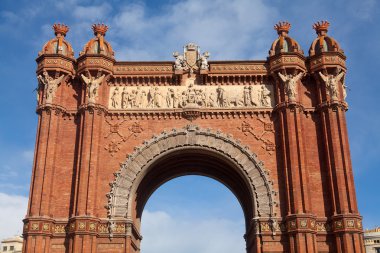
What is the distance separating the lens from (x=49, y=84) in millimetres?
21500

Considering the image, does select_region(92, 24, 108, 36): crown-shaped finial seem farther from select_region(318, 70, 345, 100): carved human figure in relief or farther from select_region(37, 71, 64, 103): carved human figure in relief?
select_region(318, 70, 345, 100): carved human figure in relief

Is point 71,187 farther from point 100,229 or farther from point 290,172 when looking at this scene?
point 290,172

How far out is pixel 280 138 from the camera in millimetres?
21047

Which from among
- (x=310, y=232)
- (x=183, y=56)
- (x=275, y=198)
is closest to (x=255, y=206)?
(x=275, y=198)

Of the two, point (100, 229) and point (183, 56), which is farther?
point (183, 56)

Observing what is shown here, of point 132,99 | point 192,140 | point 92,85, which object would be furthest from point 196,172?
point 92,85

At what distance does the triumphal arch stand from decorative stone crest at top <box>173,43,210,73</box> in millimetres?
50

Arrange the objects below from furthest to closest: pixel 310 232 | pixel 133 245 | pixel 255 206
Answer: pixel 133 245
pixel 255 206
pixel 310 232

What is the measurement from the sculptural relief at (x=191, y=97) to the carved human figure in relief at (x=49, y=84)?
2.48 m

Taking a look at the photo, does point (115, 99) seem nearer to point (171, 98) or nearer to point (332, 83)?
point (171, 98)

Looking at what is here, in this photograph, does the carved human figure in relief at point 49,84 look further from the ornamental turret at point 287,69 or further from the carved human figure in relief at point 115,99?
the ornamental turret at point 287,69

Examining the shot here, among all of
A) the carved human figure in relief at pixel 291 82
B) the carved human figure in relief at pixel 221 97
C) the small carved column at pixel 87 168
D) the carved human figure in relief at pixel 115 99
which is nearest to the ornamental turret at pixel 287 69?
the carved human figure in relief at pixel 291 82

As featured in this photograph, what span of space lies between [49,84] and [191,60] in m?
6.62

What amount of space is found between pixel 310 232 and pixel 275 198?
79.9 inches
